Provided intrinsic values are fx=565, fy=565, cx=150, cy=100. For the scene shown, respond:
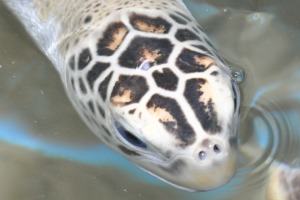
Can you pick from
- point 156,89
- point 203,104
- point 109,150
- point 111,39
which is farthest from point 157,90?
point 109,150

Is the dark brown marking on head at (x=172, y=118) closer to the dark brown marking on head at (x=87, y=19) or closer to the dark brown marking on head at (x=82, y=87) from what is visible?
the dark brown marking on head at (x=82, y=87)

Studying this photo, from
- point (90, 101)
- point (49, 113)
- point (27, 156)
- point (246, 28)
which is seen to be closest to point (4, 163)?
point (27, 156)

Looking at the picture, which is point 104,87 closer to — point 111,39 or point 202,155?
point 111,39

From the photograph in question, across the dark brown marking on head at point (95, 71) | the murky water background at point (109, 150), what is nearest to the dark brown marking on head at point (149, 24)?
the dark brown marking on head at point (95, 71)

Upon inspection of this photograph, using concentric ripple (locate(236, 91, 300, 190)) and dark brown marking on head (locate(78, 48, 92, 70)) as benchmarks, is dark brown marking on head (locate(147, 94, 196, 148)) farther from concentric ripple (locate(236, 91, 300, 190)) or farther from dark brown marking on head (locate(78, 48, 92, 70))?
concentric ripple (locate(236, 91, 300, 190))

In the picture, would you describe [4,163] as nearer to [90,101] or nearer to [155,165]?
[90,101]

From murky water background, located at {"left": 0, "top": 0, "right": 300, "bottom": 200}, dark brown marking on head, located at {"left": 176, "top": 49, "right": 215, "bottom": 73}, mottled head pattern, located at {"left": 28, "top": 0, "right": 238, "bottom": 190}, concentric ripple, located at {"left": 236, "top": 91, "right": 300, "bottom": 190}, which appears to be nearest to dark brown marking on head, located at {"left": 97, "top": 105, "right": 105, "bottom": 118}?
mottled head pattern, located at {"left": 28, "top": 0, "right": 238, "bottom": 190}

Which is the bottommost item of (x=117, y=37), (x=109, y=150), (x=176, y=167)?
(x=109, y=150)
